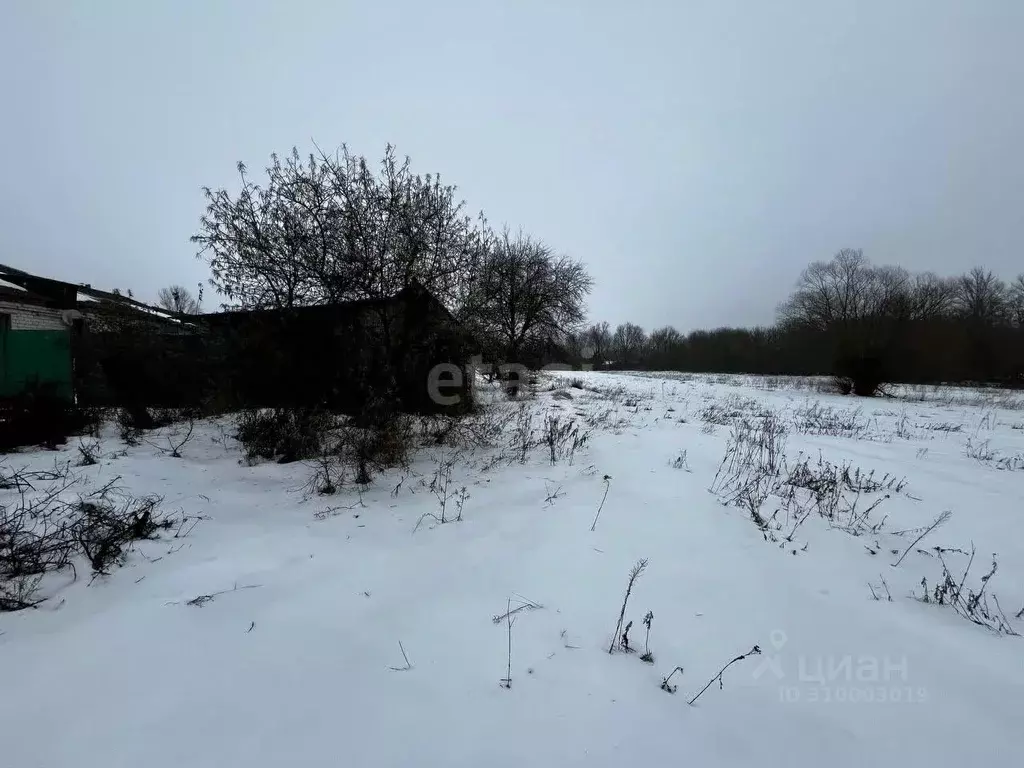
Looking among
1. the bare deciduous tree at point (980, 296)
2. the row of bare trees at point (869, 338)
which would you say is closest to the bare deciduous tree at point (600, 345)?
the row of bare trees at point (869, 338)

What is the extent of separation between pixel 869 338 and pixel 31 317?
28581 mm

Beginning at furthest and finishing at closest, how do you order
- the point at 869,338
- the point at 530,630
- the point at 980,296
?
the point at 980,296
the point at 869,338
the point at 530,630

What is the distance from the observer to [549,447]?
6.49 m

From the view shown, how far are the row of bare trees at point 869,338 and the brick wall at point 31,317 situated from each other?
714 inches

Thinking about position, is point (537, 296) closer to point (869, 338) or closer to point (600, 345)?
point (869, 338)

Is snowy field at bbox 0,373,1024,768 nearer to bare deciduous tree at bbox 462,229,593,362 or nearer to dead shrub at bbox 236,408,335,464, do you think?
dead shrub at bbox 236,408,335,464

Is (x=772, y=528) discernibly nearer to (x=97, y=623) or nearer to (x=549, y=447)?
(x=549, y=447)

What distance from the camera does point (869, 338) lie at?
17922 mm

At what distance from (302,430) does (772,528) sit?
237 inches

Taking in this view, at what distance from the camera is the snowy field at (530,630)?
5.46 ft

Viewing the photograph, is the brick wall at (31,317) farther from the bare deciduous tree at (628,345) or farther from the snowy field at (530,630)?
the bare deciduous tree at (628,345)

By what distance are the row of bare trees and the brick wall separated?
59.5 feet

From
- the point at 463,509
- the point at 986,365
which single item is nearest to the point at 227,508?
the point at 463,509

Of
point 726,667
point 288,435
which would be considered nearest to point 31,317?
point 288,435
